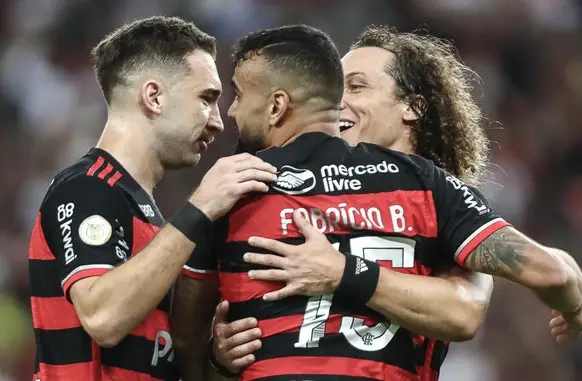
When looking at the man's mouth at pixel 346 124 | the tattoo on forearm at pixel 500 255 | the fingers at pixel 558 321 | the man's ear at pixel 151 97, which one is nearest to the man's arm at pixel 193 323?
the man's ear at pixel 151 97

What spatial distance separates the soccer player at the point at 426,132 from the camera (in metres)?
3.70

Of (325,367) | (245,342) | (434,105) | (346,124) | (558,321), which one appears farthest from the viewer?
(434,105)

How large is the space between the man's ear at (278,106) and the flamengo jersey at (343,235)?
120 mm

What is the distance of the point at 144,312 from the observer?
3596mm

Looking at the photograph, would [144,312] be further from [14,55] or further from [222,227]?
[14,55]

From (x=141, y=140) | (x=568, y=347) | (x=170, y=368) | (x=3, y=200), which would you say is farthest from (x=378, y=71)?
(x=3, y=200)

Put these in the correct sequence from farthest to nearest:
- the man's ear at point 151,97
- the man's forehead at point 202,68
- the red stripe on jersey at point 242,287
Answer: the man's forehead at point 202,68
the man's ear at point 151,97
the red stripe on jersey at point 242,287

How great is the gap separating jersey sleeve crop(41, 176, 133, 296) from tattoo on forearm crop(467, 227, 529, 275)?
1213 millimetres

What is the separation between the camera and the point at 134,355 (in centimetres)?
382

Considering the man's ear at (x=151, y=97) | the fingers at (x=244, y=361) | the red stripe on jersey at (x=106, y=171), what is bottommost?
the fingers at (x=244, y=361)

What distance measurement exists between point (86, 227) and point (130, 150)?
500 millimetres

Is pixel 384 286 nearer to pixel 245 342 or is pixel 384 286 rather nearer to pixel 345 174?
pixel 345 174

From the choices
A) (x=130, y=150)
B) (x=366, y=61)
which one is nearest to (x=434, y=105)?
(x=366, y=61)

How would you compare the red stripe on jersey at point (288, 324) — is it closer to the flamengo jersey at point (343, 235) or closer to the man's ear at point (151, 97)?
the flamengo jersey at point (343, 235)
